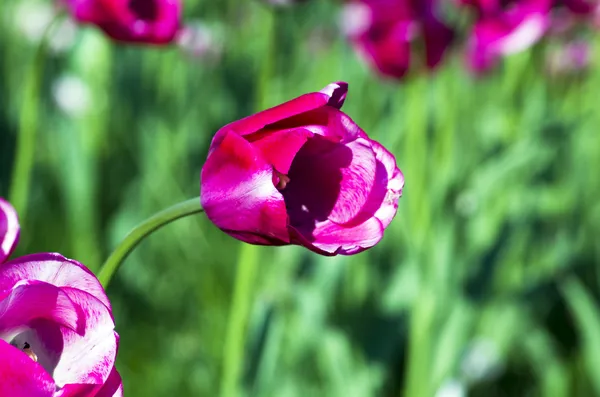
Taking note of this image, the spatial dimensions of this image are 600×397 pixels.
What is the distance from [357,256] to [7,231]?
0.99 meters

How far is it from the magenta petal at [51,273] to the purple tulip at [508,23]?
1.98 ft

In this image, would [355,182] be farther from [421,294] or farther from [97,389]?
[421,294]

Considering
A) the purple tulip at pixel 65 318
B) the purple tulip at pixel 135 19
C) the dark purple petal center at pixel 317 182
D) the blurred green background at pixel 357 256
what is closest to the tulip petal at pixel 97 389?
the purple tulip at pixel 65 318

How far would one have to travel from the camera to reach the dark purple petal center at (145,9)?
2.28ft

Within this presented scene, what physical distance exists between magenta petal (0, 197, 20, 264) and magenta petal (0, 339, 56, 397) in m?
0.06

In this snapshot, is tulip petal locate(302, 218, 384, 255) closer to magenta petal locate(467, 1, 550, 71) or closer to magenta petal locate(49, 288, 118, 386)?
magenta petal locate(49, 288, 118, 386)

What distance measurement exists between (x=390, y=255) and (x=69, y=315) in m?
1.15

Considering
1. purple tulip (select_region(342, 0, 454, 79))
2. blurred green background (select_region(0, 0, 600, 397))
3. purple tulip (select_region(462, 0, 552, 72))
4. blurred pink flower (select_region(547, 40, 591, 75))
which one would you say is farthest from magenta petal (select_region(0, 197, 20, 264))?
blurred pink flower (select_region(547, 40, 591, 75))

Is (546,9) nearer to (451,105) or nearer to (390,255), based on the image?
(451,105)

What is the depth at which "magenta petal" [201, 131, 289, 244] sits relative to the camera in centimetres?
37

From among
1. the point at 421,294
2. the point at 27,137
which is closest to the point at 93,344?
the point at 27,137

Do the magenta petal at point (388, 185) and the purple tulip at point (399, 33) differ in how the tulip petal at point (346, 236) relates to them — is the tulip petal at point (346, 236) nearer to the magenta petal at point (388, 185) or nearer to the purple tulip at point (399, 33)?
the magenta petal at point (388, 185)

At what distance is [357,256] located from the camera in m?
1.32

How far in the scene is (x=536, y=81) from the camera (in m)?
1.69
